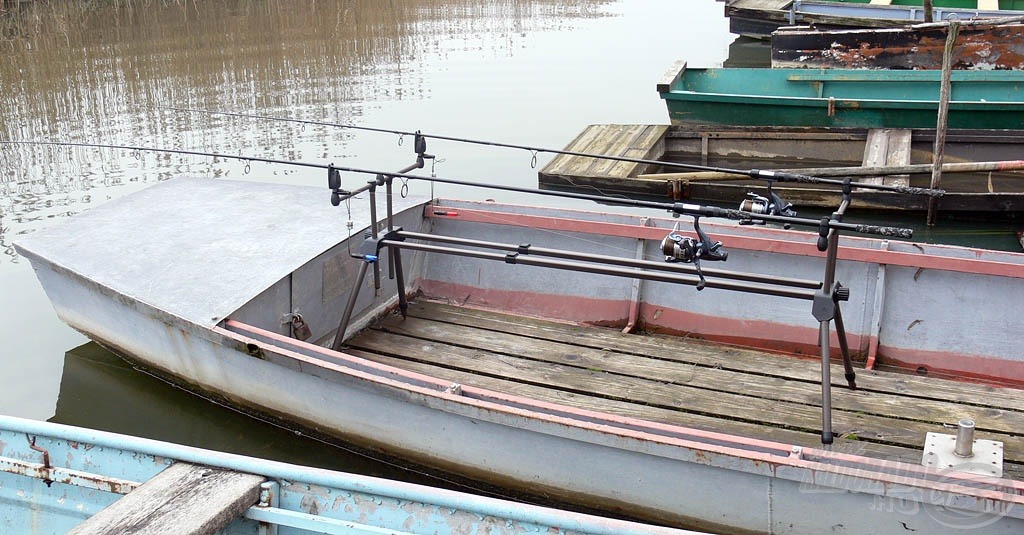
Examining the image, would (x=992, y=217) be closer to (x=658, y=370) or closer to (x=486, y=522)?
(x=658, y=370)

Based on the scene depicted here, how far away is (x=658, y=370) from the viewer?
558 cm

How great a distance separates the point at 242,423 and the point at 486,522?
11.5ft

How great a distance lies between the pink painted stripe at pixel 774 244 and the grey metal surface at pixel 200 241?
2.27ft

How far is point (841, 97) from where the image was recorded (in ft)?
40.1

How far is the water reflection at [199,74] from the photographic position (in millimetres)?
11484

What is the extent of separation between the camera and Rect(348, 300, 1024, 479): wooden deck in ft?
15.9

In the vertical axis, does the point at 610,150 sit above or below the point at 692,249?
below

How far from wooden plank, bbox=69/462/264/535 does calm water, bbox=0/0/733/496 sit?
7.51ft

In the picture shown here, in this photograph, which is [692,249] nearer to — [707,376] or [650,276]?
[650,276]

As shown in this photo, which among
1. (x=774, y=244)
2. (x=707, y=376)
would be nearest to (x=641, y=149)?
(x=774, y=244)

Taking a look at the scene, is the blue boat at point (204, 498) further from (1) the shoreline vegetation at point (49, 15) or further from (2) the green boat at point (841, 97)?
(1) the shoreline vegetation at point (49, 15)

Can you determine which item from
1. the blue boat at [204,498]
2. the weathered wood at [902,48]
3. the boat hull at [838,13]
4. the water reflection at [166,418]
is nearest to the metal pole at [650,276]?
the water reflection at [166,418]

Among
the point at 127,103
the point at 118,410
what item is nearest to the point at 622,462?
the point at 118,410

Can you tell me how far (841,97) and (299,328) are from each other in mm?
8939
